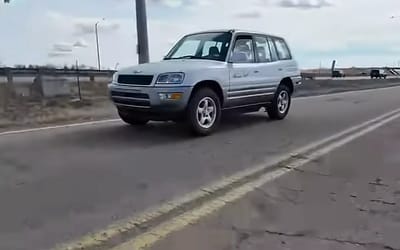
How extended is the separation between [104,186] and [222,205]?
1406 mm

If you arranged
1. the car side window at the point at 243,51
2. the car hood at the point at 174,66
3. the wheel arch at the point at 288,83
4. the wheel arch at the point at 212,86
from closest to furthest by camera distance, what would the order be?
the car hood at the point at 174,66, the wheel arch at the point at 212,86, the car side window at the point at 243,51, the wheel arch at the point at 288,83

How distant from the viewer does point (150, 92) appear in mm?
8625

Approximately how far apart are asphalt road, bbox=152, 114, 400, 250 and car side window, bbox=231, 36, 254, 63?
11.2 ft

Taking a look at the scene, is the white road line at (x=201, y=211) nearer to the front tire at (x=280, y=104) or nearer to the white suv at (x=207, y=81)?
the white suv at (x=207, y=81)

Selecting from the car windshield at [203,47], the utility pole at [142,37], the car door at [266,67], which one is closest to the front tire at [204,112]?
the car windshield at [203,47]

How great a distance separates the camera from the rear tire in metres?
9.72

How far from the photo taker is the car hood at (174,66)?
8797 mm

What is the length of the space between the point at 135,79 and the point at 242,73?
2.16m

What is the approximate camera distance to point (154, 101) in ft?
28.2

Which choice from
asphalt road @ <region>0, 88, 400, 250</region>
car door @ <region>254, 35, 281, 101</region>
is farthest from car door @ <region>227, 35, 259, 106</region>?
asphalt road @ <region>0, 88, 400, 250</region>

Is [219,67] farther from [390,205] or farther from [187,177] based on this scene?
[390,205]

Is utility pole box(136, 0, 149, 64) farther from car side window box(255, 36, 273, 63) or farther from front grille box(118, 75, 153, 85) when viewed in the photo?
front grille box(118, 75, 153, 85)

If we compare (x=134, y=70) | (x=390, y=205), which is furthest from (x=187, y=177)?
(x=134, y=70)

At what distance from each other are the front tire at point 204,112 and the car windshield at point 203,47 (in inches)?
32.9
